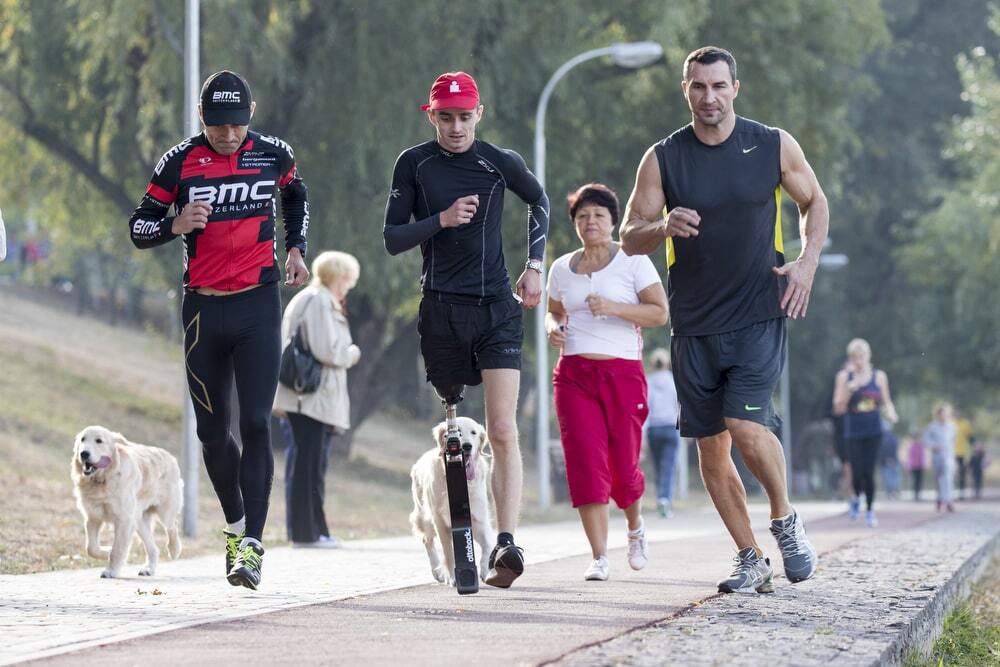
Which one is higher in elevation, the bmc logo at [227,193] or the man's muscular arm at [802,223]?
the bmc logo at [227,193]

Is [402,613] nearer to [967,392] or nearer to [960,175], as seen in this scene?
[960,175]

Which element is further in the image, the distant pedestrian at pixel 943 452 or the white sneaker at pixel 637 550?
the distant pedestrian at pixel 943 452

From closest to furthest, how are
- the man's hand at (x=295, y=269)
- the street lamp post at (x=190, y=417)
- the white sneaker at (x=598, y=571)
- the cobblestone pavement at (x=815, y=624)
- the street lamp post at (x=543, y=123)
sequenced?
the cobblestone pavement at (x=815, y=624), the man's hand at (x=295, y=269), the white sneaker at (x=598, y=571), the street lamp post at (x=190, y=417), the street lamp post at (x=543, y=123)

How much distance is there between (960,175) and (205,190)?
40559 millimetres

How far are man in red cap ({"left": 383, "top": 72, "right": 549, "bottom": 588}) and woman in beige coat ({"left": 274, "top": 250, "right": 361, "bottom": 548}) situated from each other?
190 inches

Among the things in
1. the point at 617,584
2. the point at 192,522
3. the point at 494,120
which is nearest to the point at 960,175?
the point at 494,120

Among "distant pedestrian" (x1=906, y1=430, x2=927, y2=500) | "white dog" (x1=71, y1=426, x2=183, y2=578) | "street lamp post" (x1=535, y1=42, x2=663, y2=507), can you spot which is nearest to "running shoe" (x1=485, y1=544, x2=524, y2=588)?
"white dog" (x1=71, y1=426, x2=183, y2=578)

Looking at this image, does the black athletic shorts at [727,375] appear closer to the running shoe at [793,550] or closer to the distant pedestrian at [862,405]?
the running shoe at [793,550]

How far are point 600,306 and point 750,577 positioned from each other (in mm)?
1855

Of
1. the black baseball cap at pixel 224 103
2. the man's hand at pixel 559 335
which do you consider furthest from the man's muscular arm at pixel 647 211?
the black baseball cap at pixel 224 103

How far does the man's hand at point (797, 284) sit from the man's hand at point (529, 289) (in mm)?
1089

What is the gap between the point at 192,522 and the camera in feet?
49.2

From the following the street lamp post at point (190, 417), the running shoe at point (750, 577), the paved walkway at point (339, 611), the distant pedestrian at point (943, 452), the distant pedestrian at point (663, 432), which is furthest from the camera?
the distant pedestrian at point (943, 452)

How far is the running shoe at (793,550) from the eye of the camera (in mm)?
8102
